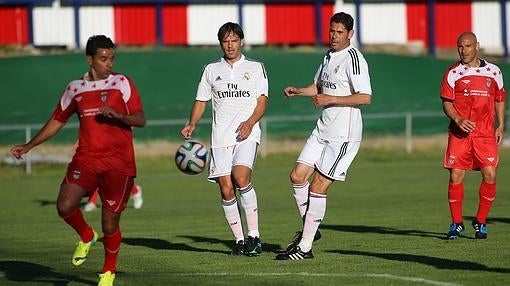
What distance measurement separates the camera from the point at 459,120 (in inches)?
535

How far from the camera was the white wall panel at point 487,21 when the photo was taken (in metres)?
44.2

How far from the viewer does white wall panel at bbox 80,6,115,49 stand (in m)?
43.3

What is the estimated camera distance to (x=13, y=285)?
36.7 ft

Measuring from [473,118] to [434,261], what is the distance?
2.61 metres

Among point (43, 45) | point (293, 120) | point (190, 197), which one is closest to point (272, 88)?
point (293, 120)

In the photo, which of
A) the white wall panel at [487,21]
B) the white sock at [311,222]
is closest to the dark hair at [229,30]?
the white sock at [311,222]

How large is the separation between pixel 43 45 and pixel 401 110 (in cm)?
1507

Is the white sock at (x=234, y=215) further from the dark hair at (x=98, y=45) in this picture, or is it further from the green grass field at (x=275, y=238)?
the dark hair at (x=98, y=45)

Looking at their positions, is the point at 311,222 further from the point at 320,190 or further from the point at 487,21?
the point at 487,21

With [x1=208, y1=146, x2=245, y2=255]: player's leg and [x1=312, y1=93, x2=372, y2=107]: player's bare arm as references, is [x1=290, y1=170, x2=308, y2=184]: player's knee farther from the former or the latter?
[x1=312, y1=93, x2=372, y2=107]: player's bare arm

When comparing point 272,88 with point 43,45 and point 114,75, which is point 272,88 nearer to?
point 43,45

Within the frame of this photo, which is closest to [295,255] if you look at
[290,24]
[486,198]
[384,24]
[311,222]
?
[311,222]

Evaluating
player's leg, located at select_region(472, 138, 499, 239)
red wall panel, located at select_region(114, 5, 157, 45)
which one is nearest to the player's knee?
player's leg, located at select_region(472, 138, 499, 239)

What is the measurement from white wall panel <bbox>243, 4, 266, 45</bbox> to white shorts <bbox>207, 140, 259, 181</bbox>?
3126 centimetres
